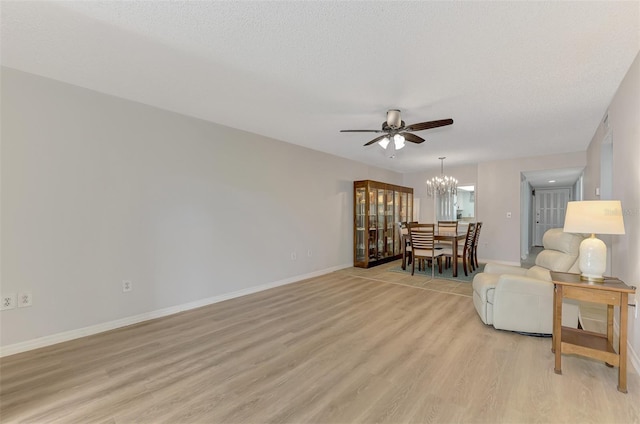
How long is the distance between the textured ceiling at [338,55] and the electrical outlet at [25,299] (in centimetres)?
195

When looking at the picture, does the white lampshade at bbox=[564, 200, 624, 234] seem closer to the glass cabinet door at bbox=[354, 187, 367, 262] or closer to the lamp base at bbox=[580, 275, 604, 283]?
the lamp base at bbox=[580, 275, 604, 283]

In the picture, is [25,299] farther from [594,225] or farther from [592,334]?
[592,334]

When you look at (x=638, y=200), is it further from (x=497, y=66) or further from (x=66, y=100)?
(x=66, y=100)

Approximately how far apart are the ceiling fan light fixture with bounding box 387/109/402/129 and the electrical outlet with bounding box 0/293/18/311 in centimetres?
393

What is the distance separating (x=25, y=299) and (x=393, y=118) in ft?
12.9

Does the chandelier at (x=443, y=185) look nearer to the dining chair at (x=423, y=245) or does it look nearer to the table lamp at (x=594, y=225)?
the dining chair at (x=423, y=245)

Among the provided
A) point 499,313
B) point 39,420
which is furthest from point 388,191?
point 39,420

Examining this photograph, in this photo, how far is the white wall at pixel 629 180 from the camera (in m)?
2.16

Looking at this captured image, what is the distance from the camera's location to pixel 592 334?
233 centimetres

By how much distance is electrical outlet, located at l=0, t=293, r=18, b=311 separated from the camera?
7.80 feet

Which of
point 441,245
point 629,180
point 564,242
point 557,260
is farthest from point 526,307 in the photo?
point 441,245

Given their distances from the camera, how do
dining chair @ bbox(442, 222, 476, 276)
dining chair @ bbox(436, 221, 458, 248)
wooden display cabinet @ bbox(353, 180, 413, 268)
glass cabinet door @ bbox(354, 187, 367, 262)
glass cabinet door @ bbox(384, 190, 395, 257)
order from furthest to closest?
glass cabinet door @ bbox(384, 190, 395, 257)
glass cabinet door @ bbox(354, 187, 367, 262)
wooden display cabinet @ bbox(353, 180, 413, 268)
dining chair @ bbox(436, 221, 458, 248)
dining chair @ bbox(442, 222, 476, 276)

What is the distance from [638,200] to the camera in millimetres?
2143

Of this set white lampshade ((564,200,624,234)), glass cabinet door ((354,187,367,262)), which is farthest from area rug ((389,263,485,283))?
white lampshade ((564,200,624,234))
